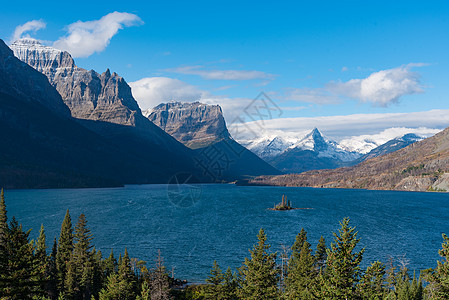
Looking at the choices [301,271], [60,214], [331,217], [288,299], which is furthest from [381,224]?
[60,214]

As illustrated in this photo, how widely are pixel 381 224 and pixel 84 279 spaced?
504 feet

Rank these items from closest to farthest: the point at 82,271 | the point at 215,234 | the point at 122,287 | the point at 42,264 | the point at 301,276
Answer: the point at 42,264
the point at 122,287
the point at 301,276
the point at 82,271
the point at 215,234

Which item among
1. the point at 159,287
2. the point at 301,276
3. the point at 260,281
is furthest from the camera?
the point at 301,276

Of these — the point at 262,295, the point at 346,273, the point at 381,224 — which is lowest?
the point at 381,224

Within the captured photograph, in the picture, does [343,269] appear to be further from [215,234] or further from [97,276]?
[215,234]

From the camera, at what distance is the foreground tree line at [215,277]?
121ft

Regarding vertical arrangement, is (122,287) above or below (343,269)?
below

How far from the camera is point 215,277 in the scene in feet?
217

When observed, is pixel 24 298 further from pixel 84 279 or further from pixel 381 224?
pixel 381 224

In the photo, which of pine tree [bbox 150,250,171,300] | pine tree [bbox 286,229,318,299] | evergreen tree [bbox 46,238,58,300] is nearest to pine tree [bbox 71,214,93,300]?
evergreen tree [bbox 46,238,58,300]

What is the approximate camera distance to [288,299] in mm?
59688

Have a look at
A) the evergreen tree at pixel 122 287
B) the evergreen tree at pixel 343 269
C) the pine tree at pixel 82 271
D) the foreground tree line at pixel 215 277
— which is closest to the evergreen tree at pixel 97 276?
the foreground tree line at pixel 215 277

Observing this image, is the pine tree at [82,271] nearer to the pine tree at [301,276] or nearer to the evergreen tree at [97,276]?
the evergreen tree at [97,276]

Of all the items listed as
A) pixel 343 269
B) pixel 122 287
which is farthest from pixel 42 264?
pixel 343 269
